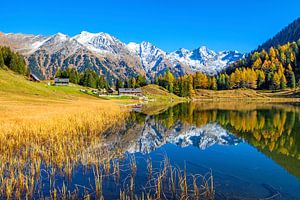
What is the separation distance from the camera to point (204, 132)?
4478 centimetres

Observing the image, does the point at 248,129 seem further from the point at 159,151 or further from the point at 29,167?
the point at 29,167

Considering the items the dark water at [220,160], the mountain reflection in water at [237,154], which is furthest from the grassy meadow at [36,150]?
the mountain reflection in water at [237,154]

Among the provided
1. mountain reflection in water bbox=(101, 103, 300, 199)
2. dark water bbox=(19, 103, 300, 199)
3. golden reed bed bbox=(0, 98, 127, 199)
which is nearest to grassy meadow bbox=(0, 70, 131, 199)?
golden reed bed bbox=(0, 98, 127, 199)

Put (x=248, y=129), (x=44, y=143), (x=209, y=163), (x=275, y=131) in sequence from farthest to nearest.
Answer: (x=248, y=129) < (x=275, y=131) < (x=44, y=143) < (x=209, y=163)

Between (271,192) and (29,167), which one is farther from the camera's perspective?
(29,167)

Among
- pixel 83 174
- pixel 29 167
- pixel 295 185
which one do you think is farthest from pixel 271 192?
pixel 29 167

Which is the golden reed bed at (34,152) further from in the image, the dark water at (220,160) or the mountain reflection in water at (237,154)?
the mountain reflection in water at (237,154)

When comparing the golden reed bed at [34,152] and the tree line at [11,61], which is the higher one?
the tree line at [11,61]

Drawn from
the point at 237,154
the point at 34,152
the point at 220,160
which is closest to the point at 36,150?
the point at 34,152

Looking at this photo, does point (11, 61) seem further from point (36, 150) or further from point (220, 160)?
point (220, 160)

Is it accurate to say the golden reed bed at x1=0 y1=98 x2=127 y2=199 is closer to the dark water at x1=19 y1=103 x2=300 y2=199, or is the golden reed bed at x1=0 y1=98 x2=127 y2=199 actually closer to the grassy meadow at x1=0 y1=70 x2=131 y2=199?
the grassy meadow at x1=0 y1=70 x2=131 y2=199

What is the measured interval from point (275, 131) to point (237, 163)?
2219 cm

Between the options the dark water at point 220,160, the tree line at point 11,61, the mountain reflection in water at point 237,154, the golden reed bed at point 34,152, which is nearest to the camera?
the golden reed bed at point 34,152

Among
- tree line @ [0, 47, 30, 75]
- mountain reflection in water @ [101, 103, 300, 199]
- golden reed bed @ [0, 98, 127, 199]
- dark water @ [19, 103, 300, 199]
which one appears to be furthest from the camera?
tree line @ [0, 47, 30, 75]
